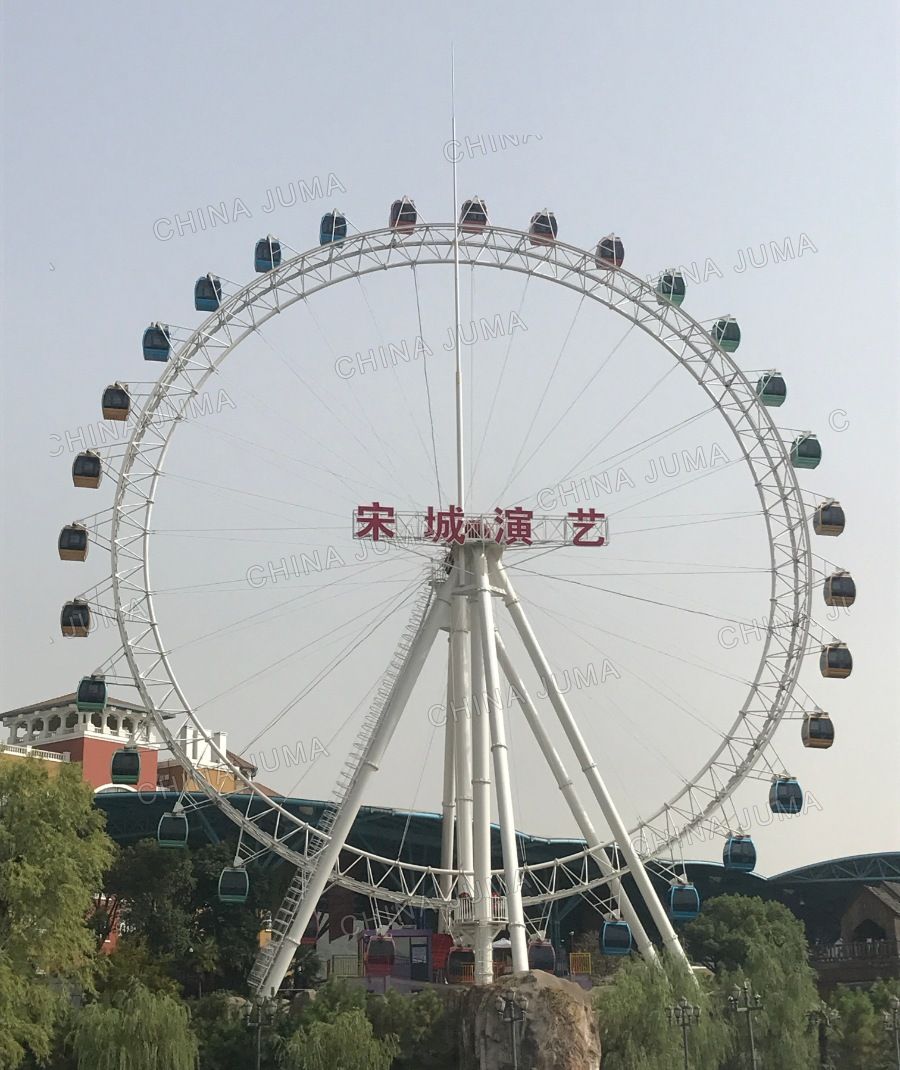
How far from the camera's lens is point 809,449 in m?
48.8

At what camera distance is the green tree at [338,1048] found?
38938 mm

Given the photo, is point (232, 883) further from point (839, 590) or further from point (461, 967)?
point (839, 590)

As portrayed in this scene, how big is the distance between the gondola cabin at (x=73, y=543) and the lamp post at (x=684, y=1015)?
21287 millimetres

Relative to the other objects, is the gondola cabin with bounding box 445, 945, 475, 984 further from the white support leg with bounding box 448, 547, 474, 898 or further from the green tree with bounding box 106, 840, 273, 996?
the green tree with bounding box 106, 840, 273, 996

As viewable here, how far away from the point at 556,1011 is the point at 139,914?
22.5 metres

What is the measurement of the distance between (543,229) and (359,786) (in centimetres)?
1904

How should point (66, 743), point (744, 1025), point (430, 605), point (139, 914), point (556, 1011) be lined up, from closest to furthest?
point (556, 1011), point (744, 1025), point (430, 605), point (139, 914), point (66, 743)

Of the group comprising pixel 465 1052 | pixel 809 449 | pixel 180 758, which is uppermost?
pixel 809 449

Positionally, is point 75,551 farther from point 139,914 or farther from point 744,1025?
point 744,1025

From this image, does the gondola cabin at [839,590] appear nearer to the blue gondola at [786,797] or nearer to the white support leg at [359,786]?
the blue gondola at [786,797]

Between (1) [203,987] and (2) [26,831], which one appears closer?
(2) [26,831]

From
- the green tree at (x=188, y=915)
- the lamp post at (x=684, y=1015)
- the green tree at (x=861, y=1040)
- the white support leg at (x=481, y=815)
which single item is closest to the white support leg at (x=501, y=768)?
the white support leg at (x=481, y=815)

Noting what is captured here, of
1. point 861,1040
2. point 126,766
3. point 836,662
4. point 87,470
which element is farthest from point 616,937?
point 87,470

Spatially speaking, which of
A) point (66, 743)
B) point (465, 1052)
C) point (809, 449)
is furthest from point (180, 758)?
point (66, 743)
